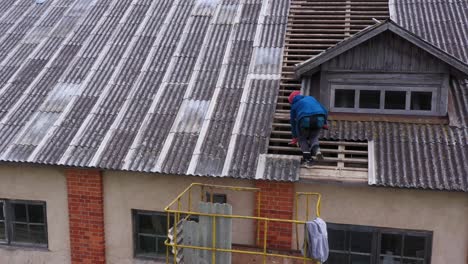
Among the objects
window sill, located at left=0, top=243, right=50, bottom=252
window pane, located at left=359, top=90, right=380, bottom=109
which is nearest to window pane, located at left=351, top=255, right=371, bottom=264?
window pane, located at left=359, top=90, right=380, bottom=109

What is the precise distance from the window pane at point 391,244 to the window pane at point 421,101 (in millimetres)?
2658

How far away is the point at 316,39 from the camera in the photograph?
36.6 feet

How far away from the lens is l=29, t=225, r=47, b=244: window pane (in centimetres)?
979

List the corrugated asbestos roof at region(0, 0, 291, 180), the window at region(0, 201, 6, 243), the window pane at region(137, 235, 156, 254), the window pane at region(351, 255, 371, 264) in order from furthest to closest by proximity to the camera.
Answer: the window at region(0, 201, 6, 243), the window pane at region(137, 235, 156, 254), the corrugated asbestos roof at region(0, 0, 291, 180), the window pane at region(351, 255, 371, 264)

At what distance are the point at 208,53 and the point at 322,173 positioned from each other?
469cm

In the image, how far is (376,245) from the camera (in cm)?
835

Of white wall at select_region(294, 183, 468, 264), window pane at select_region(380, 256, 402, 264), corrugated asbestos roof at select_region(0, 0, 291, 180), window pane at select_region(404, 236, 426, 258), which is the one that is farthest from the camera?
corrugated asbestos roof at select_region(0, 0, 291, 180)

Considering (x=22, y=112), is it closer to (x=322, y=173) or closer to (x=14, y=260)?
(x=14, y=260)


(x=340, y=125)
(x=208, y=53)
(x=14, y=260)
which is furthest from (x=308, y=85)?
(x=14, y=260)

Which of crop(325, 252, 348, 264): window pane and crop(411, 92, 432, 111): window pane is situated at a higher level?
crop(411, 92, 432, 111): window pane

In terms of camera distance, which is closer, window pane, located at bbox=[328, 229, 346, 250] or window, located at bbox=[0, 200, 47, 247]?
window pane, located at bbox=[328, 229, 346, 250]

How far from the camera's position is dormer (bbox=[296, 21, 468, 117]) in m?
8.72

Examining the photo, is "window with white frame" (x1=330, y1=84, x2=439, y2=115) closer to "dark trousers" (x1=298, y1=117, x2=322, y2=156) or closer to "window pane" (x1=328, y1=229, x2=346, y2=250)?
"dark trousers" (x1=298, y1=117, x2=322, y2=156)

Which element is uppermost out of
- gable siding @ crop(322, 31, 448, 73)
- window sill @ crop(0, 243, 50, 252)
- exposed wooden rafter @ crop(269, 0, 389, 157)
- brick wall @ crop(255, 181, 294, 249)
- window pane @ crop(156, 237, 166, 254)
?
exposed wooden rafter @ crop(269, 0, 389, 157)
